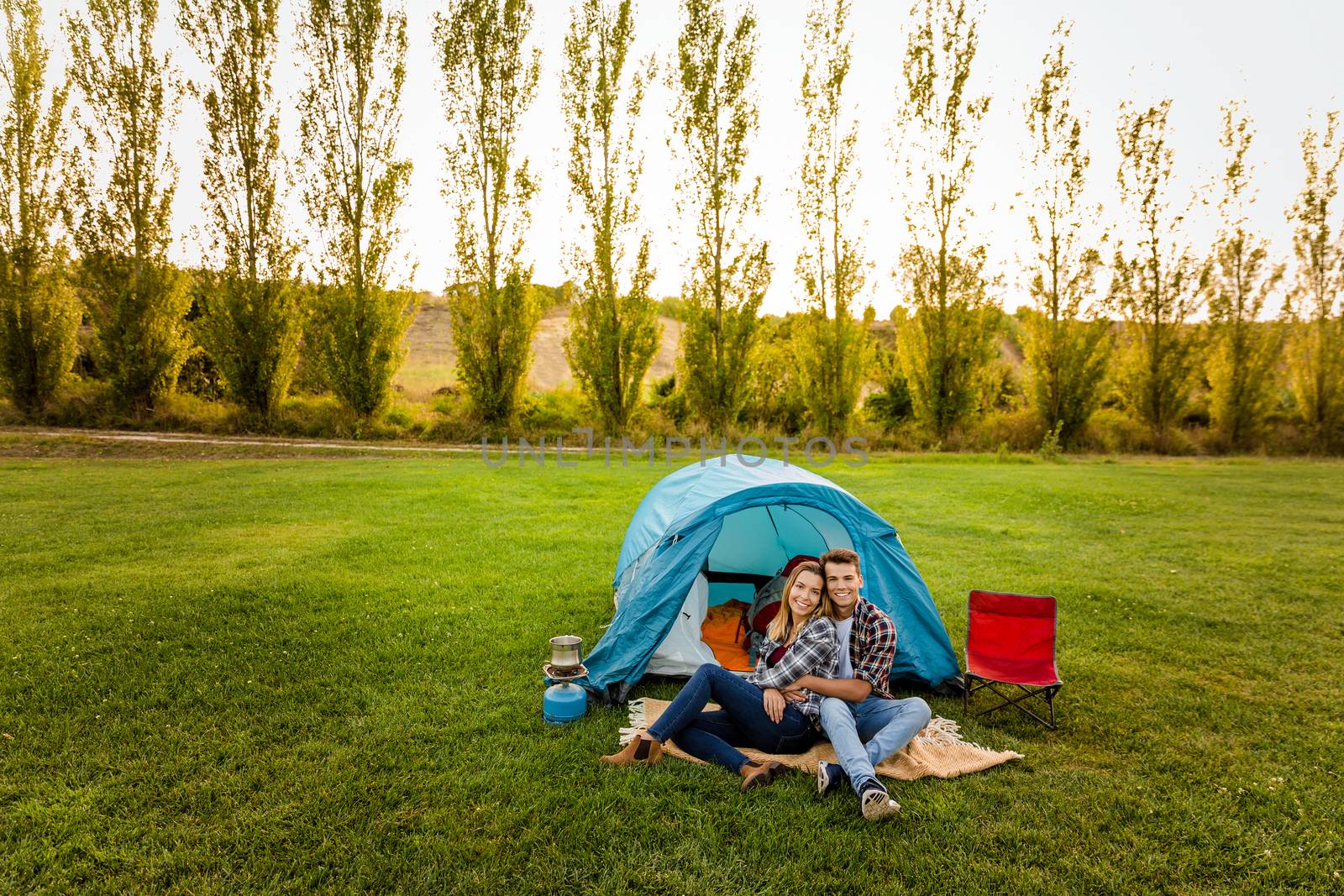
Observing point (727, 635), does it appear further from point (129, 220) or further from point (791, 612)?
point (129, 220)

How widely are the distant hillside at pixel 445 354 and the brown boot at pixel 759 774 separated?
21576 millimetres

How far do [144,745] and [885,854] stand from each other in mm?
4058

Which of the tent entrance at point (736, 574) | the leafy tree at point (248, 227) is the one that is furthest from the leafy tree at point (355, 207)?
the tent entrance at point (736, 574)

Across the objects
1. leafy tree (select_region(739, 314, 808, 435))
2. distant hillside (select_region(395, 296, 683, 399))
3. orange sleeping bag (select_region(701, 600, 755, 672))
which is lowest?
orange sleeping bag (select_region(701, 600, 755, 672))

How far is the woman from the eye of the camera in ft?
12.8

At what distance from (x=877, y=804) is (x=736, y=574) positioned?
3.18 metres

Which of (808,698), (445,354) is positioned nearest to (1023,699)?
(808,698)

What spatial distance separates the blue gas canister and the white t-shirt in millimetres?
1653

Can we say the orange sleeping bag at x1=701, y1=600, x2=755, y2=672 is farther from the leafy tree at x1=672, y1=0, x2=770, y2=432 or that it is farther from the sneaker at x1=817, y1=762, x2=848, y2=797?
the leafy tree at x1=672, y1=0, x2=770, y2=432

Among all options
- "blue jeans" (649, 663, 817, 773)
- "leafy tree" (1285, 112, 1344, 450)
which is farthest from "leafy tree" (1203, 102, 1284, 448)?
"blue jeans" (649, 663, 817, 773)

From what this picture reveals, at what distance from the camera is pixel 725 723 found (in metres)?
4.10

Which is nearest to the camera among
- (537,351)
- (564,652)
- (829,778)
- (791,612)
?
(829,778)

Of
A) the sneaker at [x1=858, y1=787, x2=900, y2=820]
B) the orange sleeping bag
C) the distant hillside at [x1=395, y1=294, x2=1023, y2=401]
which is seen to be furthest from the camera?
the distant hillside at [x1=395, y1=294, x2=1023, y2=401]

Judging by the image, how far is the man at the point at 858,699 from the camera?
3.64m
